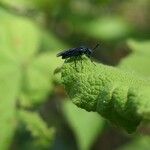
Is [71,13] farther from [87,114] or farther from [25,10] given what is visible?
[87,114]

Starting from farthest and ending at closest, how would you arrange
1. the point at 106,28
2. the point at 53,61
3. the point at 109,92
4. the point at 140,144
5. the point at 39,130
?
the point at 106,28, the point at 140,144, the point at 53,61, the point at 39,130, the point at 109,92

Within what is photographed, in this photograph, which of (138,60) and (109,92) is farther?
(138,60)

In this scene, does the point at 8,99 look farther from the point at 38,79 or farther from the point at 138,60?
the point at 138,60

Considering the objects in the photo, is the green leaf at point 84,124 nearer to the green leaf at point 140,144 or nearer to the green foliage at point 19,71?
the green leaf at point 140,144

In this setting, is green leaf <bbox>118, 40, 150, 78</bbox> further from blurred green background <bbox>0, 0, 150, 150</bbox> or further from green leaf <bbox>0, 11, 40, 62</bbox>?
green leaf <bbox>0, 11, 40, 62</bbox>

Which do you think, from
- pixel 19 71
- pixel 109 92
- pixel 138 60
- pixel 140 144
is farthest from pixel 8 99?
pixel 109 92

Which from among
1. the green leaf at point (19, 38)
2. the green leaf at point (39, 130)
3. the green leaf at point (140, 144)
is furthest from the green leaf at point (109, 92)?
the green leaf at point (140, 144)

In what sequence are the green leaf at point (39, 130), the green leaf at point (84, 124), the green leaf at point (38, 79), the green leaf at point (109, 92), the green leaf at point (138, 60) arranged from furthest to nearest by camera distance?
the green leaf at point (84, 124), the green leaf at point (38, 79), the green leaf at point (39, 130), the green leaf at point (138, 60), the green leaf at point (109, 92)
